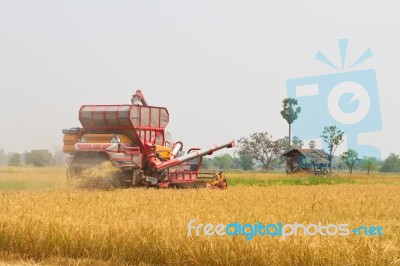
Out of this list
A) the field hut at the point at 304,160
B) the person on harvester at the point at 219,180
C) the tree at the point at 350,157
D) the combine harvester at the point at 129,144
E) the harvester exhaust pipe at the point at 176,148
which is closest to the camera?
the combine harvester at the point at 129,144

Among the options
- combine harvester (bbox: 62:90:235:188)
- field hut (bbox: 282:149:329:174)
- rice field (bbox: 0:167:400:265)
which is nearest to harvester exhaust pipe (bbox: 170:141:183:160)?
combine harvester (bbox: 62:90:235:188)

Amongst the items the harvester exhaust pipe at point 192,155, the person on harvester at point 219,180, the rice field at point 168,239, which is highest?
the harvester exhaust pipe at point 192,155

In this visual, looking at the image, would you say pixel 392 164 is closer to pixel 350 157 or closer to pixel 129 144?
pixel 350 157

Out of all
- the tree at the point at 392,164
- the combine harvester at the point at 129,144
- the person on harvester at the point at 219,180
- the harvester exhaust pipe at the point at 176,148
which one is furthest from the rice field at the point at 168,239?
the tree at the point at 392,164

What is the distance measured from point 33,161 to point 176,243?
56.1 meters

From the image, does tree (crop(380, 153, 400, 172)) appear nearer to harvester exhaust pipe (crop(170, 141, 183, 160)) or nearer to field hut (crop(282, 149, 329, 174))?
field hut (crop(282, 149, 329, 174))

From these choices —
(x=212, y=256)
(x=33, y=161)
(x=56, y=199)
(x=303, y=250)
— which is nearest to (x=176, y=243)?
(x=212, y=256)

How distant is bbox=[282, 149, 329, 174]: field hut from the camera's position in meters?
69.6

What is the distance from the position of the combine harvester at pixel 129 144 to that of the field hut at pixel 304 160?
50.5m

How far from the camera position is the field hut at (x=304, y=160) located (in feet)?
228

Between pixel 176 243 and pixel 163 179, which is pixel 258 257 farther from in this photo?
pixel 163 179

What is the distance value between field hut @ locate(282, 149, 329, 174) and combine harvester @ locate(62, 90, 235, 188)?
50.5 metres

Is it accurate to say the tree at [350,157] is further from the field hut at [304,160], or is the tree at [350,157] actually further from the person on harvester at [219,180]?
the person on harvester at [219,180]

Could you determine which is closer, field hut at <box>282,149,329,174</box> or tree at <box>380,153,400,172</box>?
field hut at <box>282,149,329,174</box>
